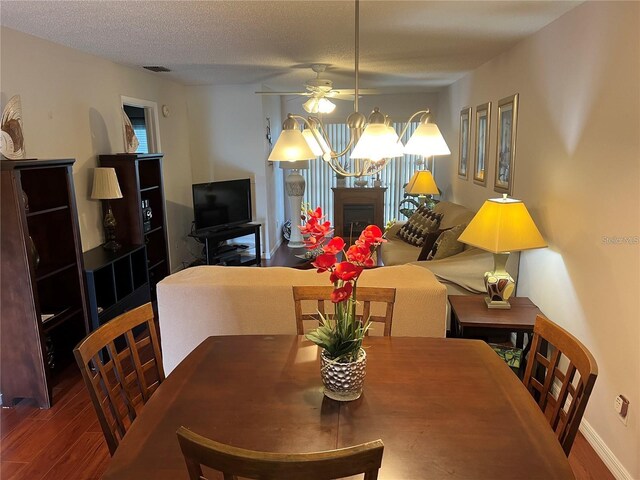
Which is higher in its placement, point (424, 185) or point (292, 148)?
point (292, 148)

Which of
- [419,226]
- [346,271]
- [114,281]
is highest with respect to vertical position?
[346,271]

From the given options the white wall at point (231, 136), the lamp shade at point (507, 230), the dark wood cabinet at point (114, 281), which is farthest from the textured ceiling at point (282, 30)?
the dark wood cabinet at point (114, 281)

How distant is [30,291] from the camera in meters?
2.71

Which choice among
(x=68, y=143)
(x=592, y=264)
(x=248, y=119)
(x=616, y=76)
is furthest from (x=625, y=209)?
(x=248, y=119)

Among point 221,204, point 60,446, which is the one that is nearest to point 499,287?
point 60,446

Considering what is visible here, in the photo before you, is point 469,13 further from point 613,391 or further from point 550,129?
point 613,391

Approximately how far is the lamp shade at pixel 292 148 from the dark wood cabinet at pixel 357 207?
16.8ft

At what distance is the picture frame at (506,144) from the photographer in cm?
363

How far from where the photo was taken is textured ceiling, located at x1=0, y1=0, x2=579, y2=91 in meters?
2.57

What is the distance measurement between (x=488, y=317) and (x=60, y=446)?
97.6 inches

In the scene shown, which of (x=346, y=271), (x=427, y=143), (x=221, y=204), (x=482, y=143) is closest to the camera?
(x=346, y=271)

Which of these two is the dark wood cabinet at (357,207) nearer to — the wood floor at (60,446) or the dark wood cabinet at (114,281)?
the dark wood cabinet at (114,281)

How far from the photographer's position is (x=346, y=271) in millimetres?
1297

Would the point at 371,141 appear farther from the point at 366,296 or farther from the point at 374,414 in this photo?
the point at 374,414
